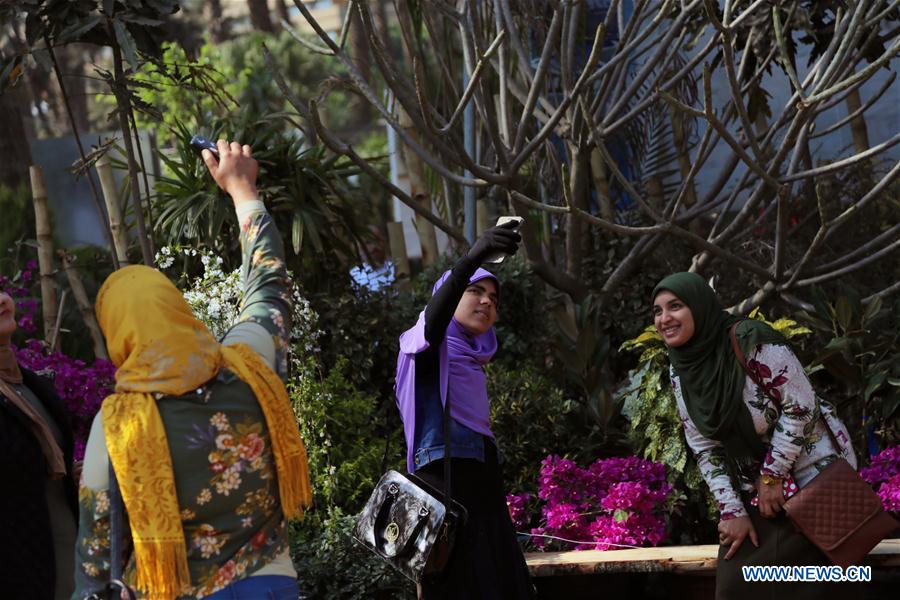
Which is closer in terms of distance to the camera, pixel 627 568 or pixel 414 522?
pixel 414 522

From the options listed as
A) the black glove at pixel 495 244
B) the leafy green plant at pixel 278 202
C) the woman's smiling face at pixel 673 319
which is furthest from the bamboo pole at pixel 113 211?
the woman's smiling face at pixel 673 319

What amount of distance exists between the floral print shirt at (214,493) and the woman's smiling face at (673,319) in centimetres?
189

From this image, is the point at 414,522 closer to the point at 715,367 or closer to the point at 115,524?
the point at 715,367

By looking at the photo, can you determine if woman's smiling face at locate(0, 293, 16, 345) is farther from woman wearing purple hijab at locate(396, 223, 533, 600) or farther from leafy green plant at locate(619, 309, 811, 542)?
leafy green plant at locate(619, 309, 811, 542)

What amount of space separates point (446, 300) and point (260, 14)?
58.5 feet

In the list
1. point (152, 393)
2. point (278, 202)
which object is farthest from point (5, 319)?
point (278, 202)

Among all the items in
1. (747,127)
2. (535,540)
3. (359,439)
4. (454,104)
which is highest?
(454,104)

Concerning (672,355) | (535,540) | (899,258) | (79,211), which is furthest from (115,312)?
(79,211)

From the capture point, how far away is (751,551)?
4180 mm

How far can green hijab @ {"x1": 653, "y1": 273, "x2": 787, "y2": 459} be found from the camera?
409 centimetres

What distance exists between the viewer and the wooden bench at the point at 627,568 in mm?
4980

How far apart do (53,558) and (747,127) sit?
11.5 feet

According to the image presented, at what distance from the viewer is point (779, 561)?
162 inches

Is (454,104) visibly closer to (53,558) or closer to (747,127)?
(747,127)
